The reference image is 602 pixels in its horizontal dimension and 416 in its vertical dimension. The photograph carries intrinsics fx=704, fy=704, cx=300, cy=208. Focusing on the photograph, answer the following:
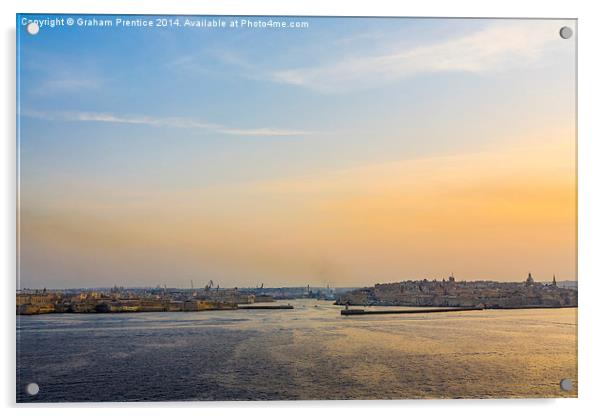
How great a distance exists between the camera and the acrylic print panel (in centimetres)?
398

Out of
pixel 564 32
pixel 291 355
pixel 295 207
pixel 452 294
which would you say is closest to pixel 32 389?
pixel 291 355

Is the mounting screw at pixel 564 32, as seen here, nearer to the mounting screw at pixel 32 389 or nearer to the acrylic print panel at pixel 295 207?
the acrylic print panel at pixel 295 207

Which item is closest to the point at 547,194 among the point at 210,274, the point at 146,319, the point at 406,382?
the point at 406,382

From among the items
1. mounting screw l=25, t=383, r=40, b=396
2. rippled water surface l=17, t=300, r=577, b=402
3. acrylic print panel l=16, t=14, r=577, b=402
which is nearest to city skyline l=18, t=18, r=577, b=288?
acrylic print panel l=16, t=14, r=577, b=402

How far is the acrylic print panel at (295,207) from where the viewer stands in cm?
398

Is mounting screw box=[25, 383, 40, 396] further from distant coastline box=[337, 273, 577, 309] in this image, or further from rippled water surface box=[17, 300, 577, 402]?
distant coastline box=[337, 273, 577, 309]

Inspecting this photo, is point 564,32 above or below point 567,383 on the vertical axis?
above

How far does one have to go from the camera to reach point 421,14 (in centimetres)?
404

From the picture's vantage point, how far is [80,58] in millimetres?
4039

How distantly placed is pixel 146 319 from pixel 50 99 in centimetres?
140

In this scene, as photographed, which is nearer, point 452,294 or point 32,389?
point 32,389

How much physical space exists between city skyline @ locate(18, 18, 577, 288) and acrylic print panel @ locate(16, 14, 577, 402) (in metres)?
0.01

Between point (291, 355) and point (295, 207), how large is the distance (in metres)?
0.87

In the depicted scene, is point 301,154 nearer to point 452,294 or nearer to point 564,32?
point 452,294
